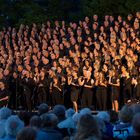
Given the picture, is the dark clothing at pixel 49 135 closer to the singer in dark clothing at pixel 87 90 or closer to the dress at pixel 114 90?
the dress at pixel 114 90

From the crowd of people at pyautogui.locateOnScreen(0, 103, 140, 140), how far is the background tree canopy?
15977 millimetres

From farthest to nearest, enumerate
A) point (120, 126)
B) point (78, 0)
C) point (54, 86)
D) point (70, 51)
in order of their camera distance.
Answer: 1. point (78, 0)
2. point (70, 51)
3. point (54, 86)
4. point (120, 126)

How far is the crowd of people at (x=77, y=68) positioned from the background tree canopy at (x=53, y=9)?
111 inches

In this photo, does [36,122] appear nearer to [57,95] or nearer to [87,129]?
[87,129]

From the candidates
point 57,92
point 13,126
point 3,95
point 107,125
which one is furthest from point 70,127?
point 3,95

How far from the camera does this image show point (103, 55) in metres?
18.0

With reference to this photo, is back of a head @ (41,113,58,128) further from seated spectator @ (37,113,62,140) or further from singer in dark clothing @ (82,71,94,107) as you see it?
singer in dark clothing @ (82,71,94,107)

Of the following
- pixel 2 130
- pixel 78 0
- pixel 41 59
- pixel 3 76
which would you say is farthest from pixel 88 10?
pixel 2 130

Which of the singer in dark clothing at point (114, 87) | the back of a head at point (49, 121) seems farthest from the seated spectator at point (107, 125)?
the singer in dark clothing at point (114, 87)

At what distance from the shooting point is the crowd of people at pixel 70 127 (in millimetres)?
5449

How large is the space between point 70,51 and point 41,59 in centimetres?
126

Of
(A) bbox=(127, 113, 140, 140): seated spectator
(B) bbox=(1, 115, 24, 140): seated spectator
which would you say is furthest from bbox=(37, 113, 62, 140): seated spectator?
(A) bbox=(127, 113, 140, 140): seated spectator

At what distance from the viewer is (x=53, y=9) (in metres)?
26.0

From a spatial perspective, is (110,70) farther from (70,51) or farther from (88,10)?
(88,10)
